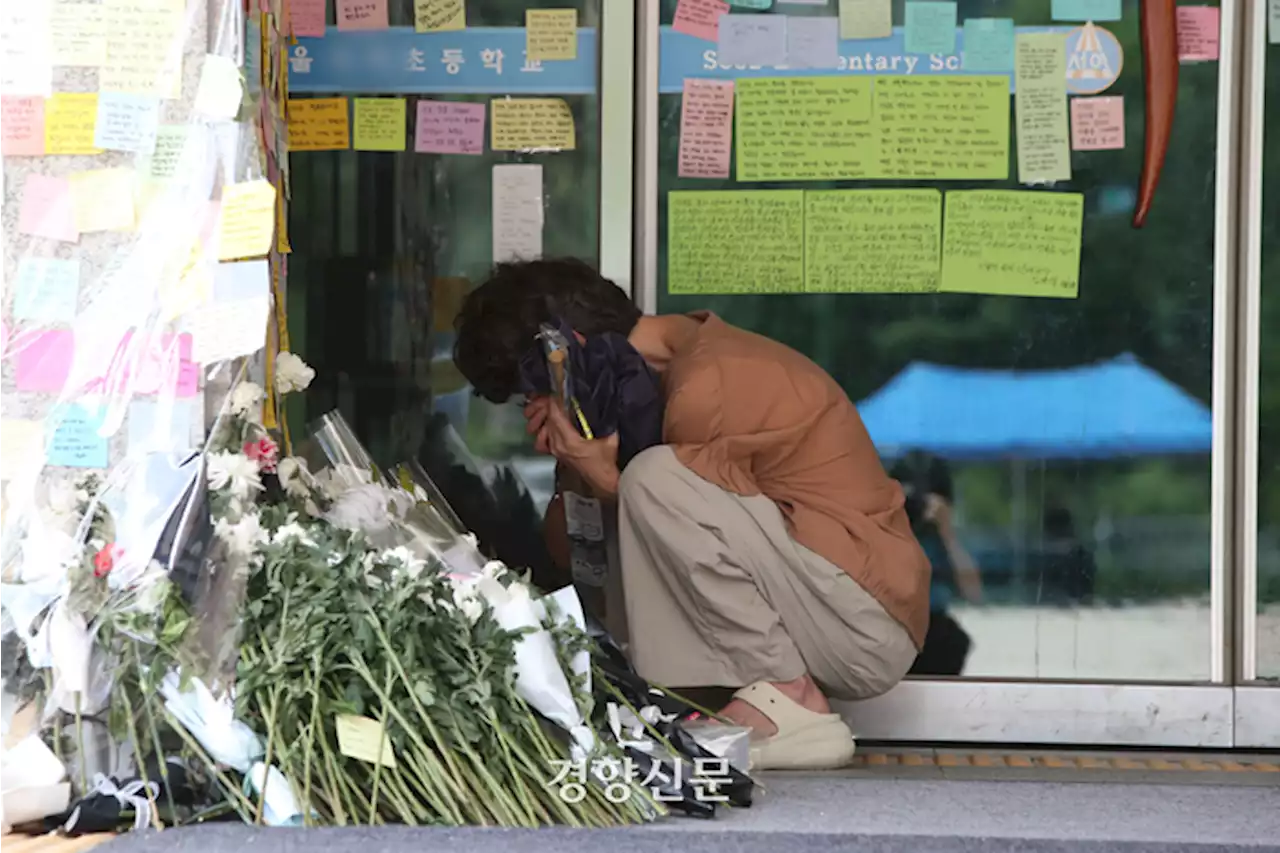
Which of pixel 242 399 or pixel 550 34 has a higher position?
pixel 550 34

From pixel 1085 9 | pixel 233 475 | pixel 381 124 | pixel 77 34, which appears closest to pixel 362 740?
pixel 233 475

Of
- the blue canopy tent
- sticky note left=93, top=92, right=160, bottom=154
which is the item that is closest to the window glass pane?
the blue canopy tent

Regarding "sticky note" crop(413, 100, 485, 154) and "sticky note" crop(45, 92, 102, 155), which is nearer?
"sticky note" crop(45, 92, 102, 155)

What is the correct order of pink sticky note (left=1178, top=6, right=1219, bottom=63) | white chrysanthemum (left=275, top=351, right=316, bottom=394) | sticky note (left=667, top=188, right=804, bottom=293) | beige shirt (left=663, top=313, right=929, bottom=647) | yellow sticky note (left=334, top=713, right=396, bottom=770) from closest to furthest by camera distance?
yellow sticky note (left=334, top=713, right=396, bottom=770) → white chrysanthemum (left=275, top=351, right=316, bottom=394) → beige shirt (left=663, top=313, right=929, bottom=647) → pink sticky note (left=1178, top=6, right=1219, bottom=63) → sticky note (left=667, top=188, right=804, bottom=293)

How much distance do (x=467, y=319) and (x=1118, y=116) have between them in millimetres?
1615

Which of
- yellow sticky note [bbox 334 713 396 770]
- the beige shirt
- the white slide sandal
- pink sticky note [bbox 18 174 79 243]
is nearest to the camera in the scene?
yellow sticky note [bbox 334 713 396 770]

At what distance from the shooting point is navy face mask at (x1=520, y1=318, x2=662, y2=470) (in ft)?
12.1

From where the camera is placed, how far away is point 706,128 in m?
4.24

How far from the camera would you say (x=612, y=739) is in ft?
9.66

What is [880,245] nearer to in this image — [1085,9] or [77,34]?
[1085,9]

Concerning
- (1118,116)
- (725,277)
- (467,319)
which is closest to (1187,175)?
(1118,116)

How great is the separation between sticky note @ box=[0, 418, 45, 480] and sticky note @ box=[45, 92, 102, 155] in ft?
1.53

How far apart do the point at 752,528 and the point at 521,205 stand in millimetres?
1129

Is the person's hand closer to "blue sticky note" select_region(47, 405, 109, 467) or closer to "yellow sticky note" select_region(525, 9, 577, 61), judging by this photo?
"yellow sticky note" select_region(525, 9, 577, 61)
